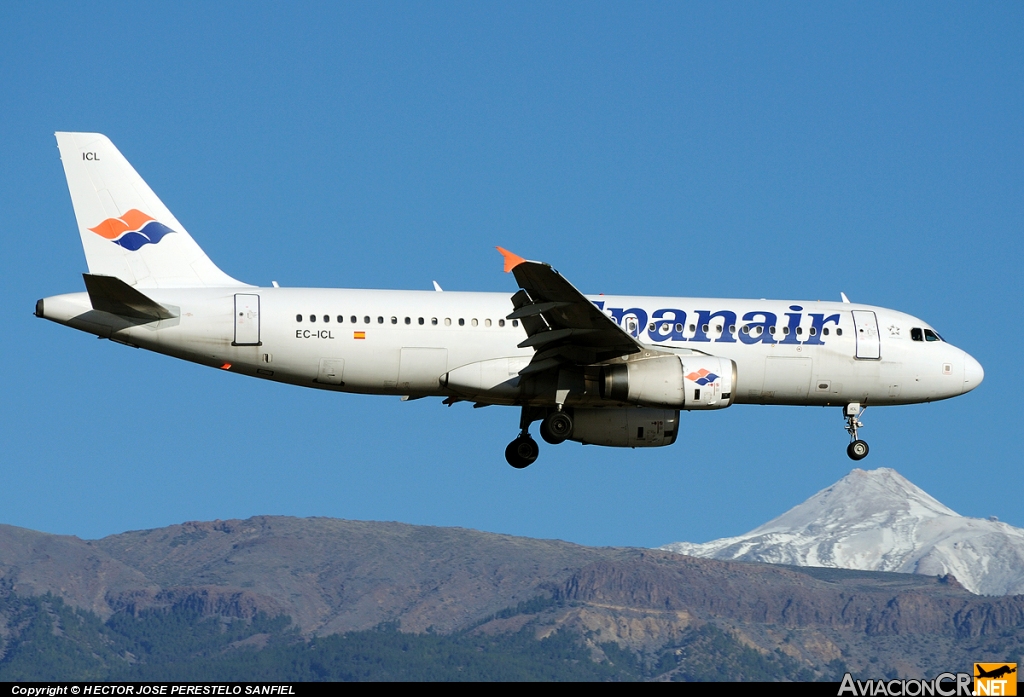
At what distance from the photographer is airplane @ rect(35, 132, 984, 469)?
35.0 metres

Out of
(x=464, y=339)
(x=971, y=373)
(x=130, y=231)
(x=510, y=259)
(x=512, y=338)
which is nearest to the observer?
(x=510, y=259)

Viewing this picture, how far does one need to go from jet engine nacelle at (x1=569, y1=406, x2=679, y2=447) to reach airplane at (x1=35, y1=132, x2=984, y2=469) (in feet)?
0.14

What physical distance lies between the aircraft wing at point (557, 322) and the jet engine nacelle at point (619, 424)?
9.07 ft

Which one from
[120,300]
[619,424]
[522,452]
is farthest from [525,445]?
[120,300]

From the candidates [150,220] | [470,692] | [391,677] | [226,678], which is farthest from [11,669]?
[470,692]

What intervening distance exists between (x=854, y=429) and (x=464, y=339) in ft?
36.7

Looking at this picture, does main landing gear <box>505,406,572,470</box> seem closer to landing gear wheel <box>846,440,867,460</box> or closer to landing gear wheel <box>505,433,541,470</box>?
landing gear wheel <box>505,433,541,470</box>

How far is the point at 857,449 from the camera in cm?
3931

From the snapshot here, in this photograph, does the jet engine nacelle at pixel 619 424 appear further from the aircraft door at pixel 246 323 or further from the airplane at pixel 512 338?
the aircraft door at pixel 246 323

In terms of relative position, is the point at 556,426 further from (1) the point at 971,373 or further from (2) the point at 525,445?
(1) the point at 971,373

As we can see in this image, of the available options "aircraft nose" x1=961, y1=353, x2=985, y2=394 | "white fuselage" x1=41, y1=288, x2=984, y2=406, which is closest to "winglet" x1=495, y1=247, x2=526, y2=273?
"white fuselage" x1=41, y1=288, x2=984, y2=406

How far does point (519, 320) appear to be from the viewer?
36719 mm

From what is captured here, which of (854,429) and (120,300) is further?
(854,429)

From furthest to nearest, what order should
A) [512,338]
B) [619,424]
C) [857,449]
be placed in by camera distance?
[857,449] < [619,424] < [512,338]
